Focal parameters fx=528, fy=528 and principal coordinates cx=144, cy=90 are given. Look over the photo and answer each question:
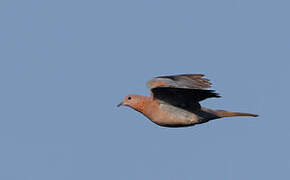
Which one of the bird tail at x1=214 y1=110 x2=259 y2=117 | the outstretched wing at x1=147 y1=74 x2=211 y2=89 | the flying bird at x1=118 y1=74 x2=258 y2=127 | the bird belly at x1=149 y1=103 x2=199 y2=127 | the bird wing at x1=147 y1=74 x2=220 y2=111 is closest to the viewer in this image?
the bird wing at x1=147 y1=74 x2=220 y2=111

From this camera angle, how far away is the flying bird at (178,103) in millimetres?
12000

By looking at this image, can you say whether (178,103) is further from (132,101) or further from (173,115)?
(132,101)

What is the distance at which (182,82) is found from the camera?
12219 mm

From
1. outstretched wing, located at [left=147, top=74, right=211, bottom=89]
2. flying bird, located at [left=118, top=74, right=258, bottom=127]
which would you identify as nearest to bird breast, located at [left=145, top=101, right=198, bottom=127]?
flying bird, located at [left=118, top=74, right=258, bottom=127]

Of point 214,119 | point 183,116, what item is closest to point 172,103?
point 183,116

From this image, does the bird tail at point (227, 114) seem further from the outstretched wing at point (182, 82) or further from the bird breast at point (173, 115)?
the outstretched wing at point (182, 82)

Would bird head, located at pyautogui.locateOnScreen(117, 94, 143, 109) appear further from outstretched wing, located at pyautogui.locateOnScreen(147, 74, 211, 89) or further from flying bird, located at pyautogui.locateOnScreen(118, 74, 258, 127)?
outstretched wing, located at pyautogui.locateOnScreen(147, 74, 211, 89)

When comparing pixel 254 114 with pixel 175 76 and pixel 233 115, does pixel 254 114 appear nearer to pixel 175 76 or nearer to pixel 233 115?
pixel 233 115

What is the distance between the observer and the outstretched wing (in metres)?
11.9

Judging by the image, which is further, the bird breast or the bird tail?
the bird tail

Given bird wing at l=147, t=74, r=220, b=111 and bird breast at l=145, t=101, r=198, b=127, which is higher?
bird wing at l=147, t=74, r=220, b=111

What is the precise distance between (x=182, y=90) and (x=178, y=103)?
0.66m

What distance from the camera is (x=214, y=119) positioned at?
1295cm

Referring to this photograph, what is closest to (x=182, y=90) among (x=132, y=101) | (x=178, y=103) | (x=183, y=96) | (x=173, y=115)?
(x=183, y=96)
